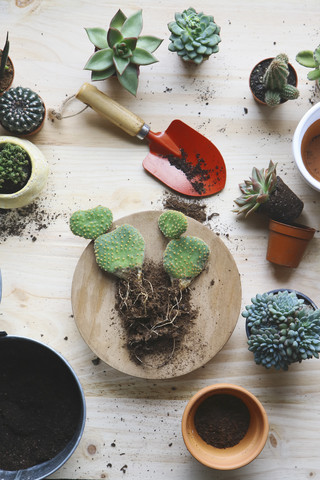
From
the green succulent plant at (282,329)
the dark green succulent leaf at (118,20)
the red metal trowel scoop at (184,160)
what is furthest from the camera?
the red metal trowel scoop at (184,160)

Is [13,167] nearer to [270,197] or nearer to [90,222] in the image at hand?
[90,222]

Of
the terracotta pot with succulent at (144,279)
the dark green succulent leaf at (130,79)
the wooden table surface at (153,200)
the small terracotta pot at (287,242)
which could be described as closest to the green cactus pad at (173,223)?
the terracotta pot with succulent at (144,279)

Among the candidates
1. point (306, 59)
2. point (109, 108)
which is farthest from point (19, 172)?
point (306, 59)

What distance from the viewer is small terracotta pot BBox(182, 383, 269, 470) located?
130 cm

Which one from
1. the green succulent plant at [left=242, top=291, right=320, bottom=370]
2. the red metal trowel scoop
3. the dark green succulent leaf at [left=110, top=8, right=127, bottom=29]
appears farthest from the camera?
the red metal trowel scoop

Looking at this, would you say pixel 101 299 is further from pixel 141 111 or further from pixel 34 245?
pixel 141 111

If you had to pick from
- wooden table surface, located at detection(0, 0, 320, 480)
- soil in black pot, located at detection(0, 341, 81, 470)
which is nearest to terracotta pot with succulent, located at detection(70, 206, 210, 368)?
wooden table surface, located at detection(0, 0, 320, 480)

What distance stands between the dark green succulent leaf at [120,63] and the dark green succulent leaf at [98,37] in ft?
0.22

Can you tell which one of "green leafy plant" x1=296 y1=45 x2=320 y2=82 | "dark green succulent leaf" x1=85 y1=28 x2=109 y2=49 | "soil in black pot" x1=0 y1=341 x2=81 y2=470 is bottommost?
"soil in black pot" x1=0 y1=341 x2=81 y2=470

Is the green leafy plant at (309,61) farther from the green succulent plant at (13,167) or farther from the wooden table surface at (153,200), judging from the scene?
the green succulent plant at (13,167)

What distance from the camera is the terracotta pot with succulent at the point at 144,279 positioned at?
137cm

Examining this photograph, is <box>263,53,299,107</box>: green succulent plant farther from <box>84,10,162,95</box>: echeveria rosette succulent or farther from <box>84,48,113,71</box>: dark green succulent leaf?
<box>84,48,113,71</box>: dark green succulent leaf

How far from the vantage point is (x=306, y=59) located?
1.39 m

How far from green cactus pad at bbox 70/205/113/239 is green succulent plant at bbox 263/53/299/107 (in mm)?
589
